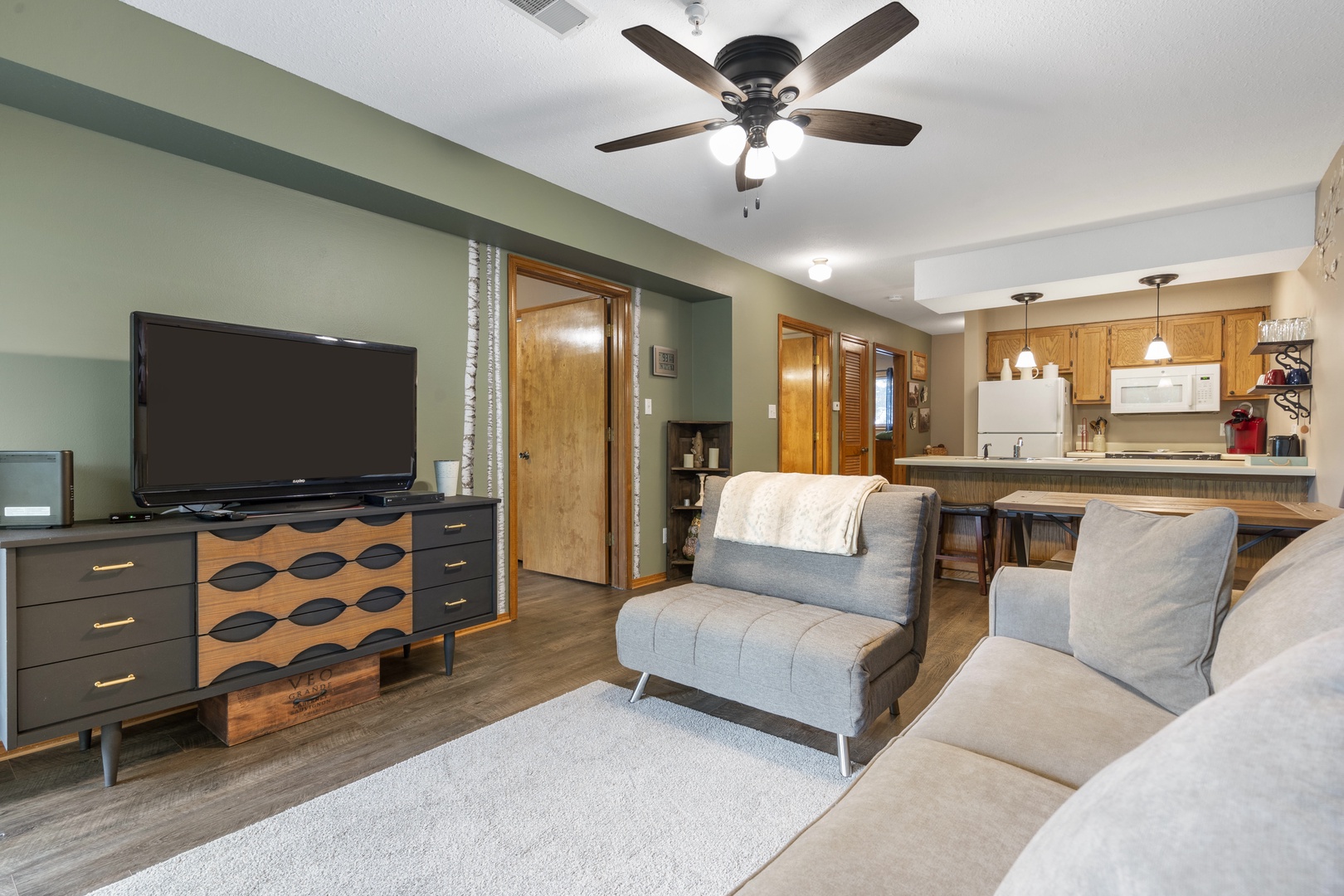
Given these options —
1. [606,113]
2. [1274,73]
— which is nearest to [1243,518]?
[1274,73]

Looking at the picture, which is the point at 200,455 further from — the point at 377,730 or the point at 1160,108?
the point at 1160,108

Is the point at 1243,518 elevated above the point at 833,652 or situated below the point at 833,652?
above

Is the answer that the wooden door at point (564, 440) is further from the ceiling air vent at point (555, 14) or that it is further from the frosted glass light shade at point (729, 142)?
the ceiling air vent at point (555, 14)

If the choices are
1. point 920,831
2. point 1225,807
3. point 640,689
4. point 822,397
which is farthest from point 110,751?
point 822,397

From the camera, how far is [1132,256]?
4.37m

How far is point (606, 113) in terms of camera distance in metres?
2.88

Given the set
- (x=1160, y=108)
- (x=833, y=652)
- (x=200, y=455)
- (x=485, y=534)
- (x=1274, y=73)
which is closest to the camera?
(x=833, y=652)

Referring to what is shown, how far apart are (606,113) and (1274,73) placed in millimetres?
2679

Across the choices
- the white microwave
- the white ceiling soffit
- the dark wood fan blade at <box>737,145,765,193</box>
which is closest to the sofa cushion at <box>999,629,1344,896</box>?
the dark wood fan blade at <box>737,145,765,193</box>

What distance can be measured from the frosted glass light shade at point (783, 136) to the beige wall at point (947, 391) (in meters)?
7.15

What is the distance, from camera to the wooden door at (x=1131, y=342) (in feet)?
20.5

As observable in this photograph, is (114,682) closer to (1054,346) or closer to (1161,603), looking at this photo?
(1161,603)

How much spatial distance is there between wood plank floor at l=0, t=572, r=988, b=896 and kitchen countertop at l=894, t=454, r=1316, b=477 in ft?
5.47

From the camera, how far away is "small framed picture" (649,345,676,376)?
4.92 m
